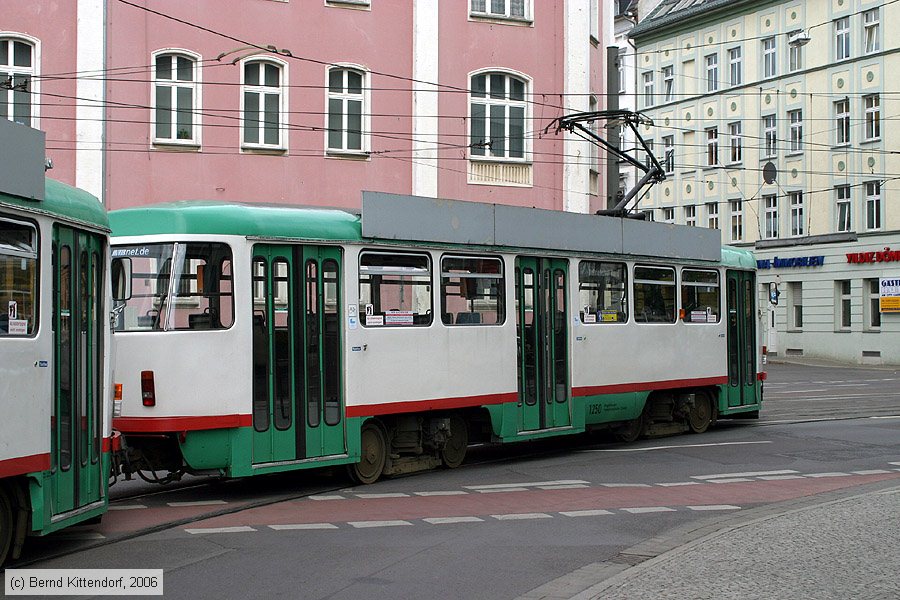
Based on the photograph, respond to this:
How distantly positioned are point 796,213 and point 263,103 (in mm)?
29976

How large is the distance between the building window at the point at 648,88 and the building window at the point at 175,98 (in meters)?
36.6

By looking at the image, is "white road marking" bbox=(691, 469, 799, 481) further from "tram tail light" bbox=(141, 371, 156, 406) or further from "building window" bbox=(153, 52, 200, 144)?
"building window" bbox=(153, 52, 200, 144)

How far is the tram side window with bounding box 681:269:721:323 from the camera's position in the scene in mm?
18578

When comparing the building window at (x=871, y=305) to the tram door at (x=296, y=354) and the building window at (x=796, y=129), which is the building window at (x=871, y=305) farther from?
the tram door at (x=296, y=354)

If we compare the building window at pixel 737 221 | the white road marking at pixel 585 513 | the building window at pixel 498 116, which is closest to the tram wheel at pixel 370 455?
the white road marking at pixel 585 513

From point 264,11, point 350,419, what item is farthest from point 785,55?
point 350,419

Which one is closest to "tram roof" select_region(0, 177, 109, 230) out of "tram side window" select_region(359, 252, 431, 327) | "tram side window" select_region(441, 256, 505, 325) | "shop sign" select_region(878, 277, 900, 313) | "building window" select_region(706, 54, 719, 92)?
"tram side window" select_region(359, 252, 431, 327)

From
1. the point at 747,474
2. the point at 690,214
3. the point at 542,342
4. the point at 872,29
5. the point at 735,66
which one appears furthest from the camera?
the point at 690,214

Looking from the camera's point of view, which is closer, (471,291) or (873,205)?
(471,291)

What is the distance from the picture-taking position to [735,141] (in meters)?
54.0

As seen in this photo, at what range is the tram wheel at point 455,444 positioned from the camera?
14227mm

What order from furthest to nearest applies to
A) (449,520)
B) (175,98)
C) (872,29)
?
(872,29), (175,98), (449,520)

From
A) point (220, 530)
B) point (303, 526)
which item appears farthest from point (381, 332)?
point (220, 530)

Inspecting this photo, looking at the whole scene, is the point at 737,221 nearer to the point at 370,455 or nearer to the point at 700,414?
the point at 700,414
